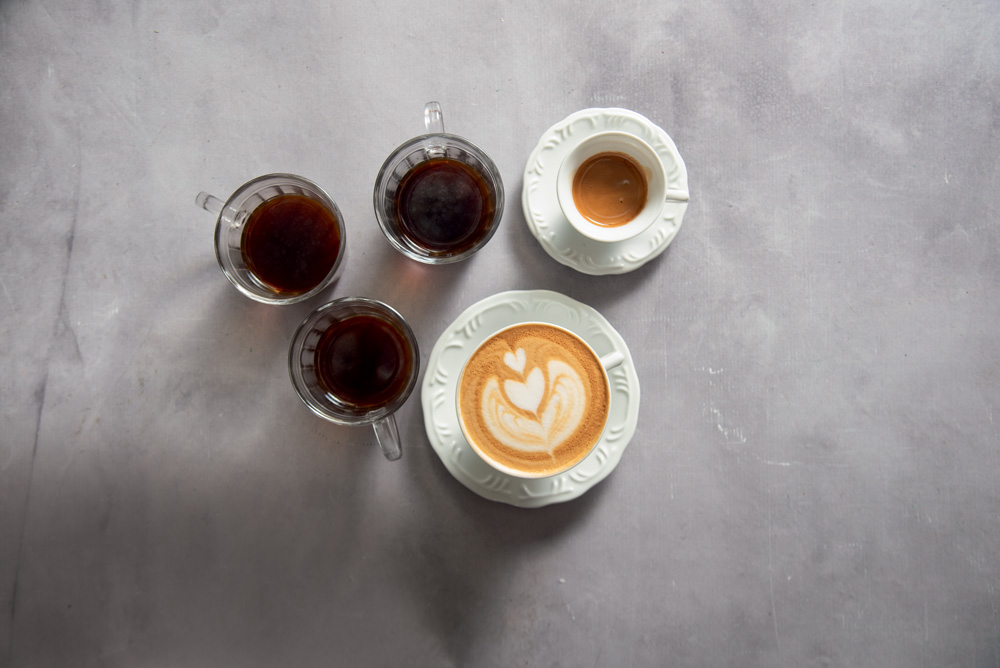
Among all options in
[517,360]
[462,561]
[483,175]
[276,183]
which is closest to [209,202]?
[276,183]

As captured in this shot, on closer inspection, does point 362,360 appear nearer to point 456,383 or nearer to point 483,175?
point 456,383

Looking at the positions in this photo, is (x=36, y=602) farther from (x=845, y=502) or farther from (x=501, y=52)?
(x=845, y=502)

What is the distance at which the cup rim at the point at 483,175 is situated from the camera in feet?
4.33

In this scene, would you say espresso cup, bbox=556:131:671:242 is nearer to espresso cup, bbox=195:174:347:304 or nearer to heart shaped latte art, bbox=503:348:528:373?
heart shaped latte art, bbox=503:348:528:373

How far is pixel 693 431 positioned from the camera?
1.50 meters

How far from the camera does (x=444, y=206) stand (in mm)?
1376

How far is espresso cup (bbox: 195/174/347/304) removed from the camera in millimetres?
1341

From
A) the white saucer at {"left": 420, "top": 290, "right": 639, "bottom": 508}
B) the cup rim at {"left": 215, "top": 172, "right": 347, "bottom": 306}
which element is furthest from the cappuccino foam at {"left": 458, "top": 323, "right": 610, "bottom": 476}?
the cup rim at {"left": 215, "top": 172, "right": 347, "bottom": 306}

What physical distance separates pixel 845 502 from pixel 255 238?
5.70 ft

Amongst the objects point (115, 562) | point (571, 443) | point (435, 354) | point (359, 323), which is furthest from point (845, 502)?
point (115, 562)

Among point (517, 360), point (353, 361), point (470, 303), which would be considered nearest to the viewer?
point (517, 360)

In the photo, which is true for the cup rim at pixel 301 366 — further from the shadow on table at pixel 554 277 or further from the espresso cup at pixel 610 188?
the espresso cup at pixel 610 188

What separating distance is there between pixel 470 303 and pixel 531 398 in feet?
1.12

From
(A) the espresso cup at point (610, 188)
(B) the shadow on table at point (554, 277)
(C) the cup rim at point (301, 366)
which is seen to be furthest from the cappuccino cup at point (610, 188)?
(C) the cup rim at point (301, 366)
